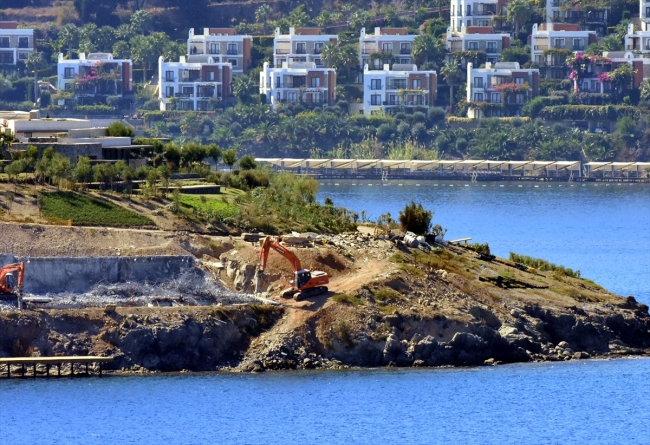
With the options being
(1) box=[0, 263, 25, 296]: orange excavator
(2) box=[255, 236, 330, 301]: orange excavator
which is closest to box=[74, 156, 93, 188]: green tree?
(2) box=[255, 236, 330, 301]: orange excavator

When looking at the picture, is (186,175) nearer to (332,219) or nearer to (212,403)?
(332,219)

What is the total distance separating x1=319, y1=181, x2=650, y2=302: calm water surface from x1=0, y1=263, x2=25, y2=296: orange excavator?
27.9 m

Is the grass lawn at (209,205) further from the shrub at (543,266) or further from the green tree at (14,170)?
the shrub at (543,266)

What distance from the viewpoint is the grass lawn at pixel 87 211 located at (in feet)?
235

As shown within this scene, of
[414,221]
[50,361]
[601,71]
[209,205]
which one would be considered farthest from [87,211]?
[601,71]

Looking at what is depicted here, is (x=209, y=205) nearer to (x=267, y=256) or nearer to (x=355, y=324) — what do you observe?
(x=267, y=256)

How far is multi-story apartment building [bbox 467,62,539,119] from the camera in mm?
196750

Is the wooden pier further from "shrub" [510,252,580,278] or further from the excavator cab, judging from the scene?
"shrub" [510,252,580,278]

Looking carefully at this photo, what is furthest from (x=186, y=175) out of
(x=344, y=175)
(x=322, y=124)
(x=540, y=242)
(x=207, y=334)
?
(x=322, y=124)

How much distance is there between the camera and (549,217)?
135750mm

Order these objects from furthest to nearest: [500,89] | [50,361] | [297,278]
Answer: [500,89] → [297,278] → [50,361]

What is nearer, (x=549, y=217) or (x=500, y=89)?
(x=549, y=217)

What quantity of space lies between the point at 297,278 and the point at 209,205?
10.3 metres

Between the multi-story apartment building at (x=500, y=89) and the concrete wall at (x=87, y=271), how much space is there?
13170 cm
